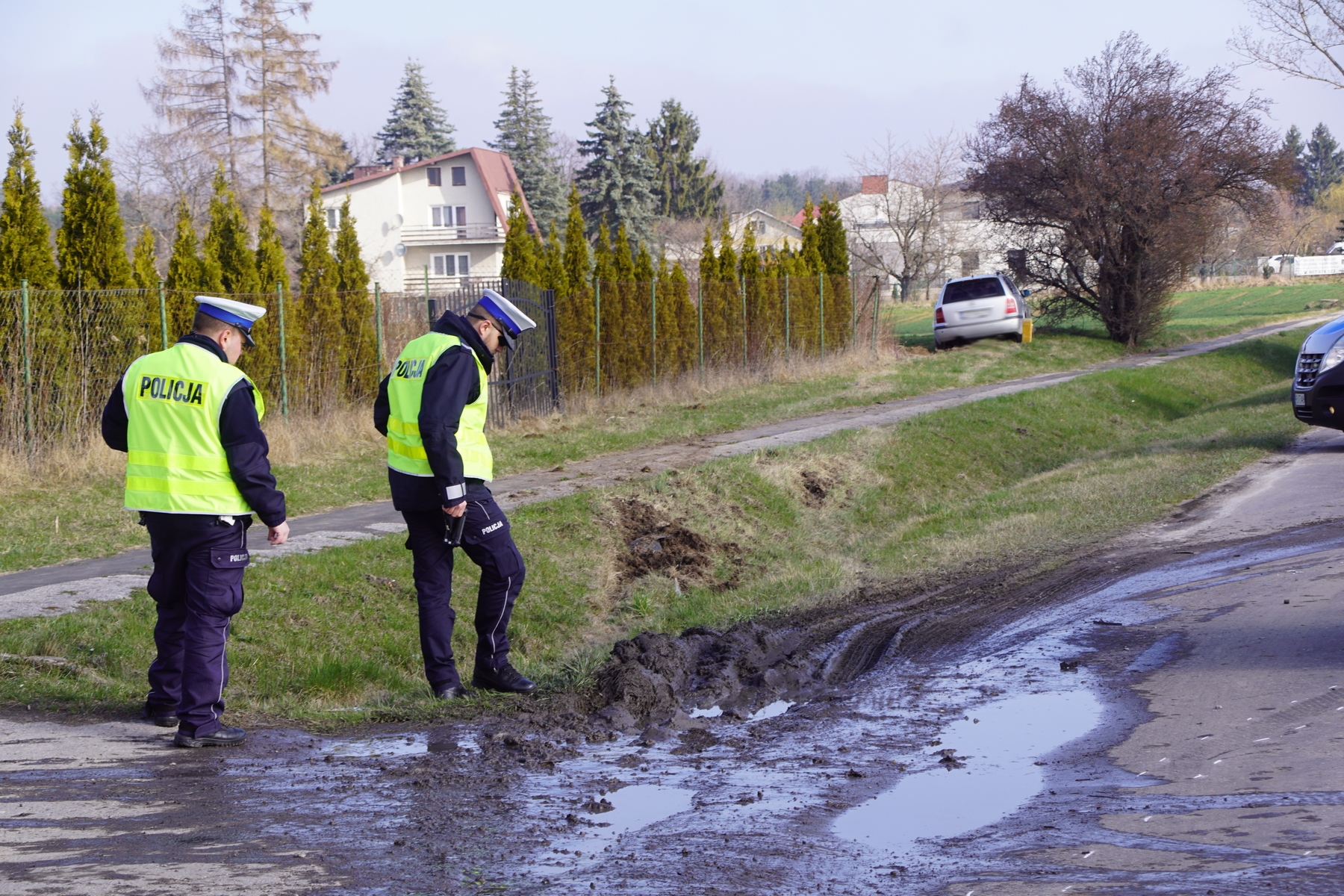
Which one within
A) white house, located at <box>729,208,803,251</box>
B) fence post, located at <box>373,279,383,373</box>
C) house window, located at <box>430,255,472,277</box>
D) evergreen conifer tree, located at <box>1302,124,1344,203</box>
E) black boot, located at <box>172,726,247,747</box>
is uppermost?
evergreen conifer tree, located at <box>1302,124,1344,203</box>

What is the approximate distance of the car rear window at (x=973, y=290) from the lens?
29.9 metres

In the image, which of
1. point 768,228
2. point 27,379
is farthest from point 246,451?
point 768,228

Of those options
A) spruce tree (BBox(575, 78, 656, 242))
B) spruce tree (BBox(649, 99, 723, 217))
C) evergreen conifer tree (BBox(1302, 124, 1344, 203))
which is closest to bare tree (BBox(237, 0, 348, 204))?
spruce tree (BBox(575, 78, 656, 242))

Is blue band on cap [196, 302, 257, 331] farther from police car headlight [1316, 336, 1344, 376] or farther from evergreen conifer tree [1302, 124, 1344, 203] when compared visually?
evergreen conifer tree [1302, 124, 1344, 203]

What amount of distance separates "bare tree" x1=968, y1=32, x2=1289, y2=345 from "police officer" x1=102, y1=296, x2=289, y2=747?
2883cm

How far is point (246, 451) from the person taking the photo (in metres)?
5.30

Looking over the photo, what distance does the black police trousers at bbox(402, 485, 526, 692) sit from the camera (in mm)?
6207

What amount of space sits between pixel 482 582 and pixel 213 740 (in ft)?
5.25

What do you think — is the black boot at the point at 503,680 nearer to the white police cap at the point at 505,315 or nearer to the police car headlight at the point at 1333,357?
the white police cap at the point at 505,315

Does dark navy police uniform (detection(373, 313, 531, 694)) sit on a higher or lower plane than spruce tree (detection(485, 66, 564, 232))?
lower

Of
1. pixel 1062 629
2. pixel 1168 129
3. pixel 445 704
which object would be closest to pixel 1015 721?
pixel 1062 629

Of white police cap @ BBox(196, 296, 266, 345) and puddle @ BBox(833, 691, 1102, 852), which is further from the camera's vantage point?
white police cap @ BBox(196, 296, 266, 345)

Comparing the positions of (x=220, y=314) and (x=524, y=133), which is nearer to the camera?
(x=220, y=314)

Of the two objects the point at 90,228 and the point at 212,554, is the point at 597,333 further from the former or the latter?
the point at 212,554
